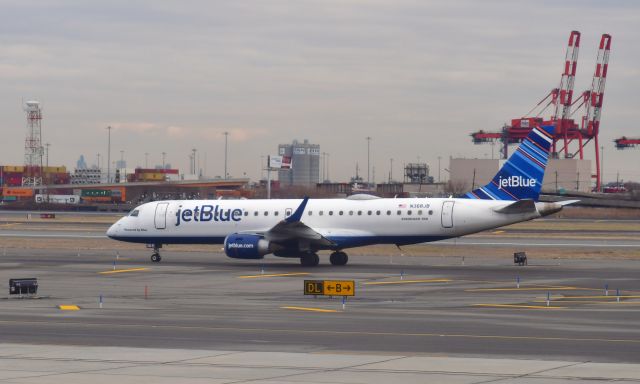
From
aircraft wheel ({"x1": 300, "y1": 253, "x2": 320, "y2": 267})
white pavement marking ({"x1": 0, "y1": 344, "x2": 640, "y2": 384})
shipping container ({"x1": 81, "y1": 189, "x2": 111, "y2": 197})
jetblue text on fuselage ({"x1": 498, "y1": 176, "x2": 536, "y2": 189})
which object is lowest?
white pavement marking ({"x1": 0, "y1": 344, "x2": 640, "y2": 384})

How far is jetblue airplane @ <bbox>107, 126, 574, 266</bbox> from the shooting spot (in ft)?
166

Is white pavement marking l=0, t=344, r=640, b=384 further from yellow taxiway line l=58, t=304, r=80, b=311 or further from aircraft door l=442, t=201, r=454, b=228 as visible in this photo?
aircraft door l=442, t=201, r=454, b=228

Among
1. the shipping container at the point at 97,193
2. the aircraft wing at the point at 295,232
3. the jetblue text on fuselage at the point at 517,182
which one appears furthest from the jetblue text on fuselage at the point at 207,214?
the shipping container at the point at 97,193

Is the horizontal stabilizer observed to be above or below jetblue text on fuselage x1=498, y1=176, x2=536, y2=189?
below

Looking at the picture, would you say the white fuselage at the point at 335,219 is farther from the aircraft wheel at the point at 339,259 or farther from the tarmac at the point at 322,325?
the tarmac at the point at 322,325

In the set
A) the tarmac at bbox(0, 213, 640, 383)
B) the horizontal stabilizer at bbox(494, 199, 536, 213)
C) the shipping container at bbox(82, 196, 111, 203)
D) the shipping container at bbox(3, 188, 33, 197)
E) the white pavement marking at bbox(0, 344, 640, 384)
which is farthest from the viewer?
the shipping container at bbox(3, 188, 33, 197)

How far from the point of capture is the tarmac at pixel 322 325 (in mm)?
20281

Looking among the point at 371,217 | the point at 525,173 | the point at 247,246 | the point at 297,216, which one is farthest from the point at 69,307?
the point at 525,173

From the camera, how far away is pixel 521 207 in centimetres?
4934

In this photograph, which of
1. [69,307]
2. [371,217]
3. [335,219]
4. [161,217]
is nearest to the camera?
[69,307]

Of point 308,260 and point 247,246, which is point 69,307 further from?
point 308,260

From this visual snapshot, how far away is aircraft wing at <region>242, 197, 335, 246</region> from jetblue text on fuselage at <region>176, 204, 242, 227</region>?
3588 mm

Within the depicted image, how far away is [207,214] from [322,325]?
28.6 m

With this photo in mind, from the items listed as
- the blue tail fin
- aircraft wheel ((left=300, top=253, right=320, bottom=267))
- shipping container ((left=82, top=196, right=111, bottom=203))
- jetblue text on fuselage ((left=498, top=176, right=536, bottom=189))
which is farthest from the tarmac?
shipping container ((left=82, top=196, right=111, bottom=203))
